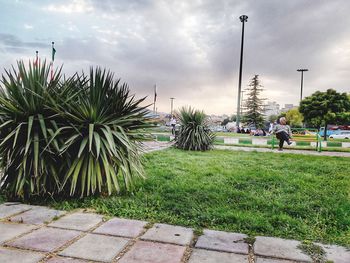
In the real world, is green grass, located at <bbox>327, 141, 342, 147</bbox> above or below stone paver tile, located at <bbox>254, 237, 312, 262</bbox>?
above

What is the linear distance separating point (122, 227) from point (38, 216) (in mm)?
978

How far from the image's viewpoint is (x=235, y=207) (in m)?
3.63

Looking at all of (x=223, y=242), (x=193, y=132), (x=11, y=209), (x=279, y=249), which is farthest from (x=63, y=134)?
(x=193, y=132)

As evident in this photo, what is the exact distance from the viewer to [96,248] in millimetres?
2424

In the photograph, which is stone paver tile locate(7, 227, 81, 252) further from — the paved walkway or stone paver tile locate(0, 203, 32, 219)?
stone paver tile locate(0, 203, 32, 219)

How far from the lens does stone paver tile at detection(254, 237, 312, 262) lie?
2.36 meters

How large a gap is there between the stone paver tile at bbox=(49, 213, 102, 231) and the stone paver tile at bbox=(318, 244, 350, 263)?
2123 millimetres

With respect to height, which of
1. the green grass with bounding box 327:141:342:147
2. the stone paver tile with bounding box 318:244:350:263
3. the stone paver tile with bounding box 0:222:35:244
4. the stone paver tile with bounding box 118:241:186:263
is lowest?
the stone paver tile with bounding box 0:222:35:244

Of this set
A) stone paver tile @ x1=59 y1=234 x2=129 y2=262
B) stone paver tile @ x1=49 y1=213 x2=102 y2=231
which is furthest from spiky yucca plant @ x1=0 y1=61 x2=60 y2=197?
stone paver tile @ x1=59 y1=234 x2=129 y2=262

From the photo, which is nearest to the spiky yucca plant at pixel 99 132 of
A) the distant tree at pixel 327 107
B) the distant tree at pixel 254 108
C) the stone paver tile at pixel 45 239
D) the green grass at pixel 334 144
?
the stone paver tile at pixel 45 239

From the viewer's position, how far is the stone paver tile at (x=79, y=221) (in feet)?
9.59

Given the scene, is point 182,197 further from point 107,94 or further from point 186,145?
point 186,145

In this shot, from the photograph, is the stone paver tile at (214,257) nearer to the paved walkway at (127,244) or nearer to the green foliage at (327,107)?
the paved walkway at (127,244)

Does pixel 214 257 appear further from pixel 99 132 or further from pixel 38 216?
pixel 99 132
